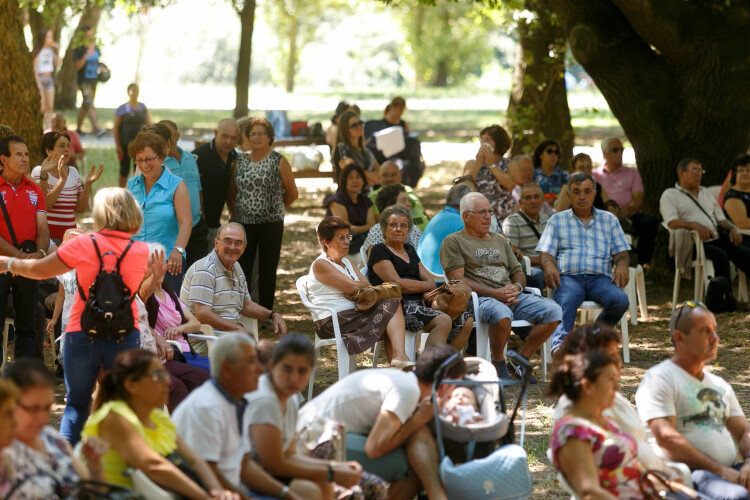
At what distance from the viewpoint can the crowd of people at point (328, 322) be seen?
3.87 meters

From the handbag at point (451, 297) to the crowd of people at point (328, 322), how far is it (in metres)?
0.06

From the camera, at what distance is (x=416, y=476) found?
4438 mm

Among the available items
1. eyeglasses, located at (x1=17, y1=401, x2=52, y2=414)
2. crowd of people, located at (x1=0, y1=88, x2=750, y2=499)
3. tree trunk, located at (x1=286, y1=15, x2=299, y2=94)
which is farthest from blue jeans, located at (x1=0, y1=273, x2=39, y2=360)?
tree trunk, located at (x1=286, y1=15, x2=299, y2=94)

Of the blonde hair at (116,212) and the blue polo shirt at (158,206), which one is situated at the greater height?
the blonde hair at (116,212)

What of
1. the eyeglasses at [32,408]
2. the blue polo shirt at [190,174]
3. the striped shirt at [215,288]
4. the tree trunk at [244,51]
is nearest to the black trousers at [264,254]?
the blue polo shirt at [190,174]

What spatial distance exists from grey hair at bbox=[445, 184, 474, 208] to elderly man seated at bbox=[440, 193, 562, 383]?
0.55 metres

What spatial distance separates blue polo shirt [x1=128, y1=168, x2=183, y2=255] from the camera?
6738 millimetres

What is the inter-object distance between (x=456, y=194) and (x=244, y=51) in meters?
10.8

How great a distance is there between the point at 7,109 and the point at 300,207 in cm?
606

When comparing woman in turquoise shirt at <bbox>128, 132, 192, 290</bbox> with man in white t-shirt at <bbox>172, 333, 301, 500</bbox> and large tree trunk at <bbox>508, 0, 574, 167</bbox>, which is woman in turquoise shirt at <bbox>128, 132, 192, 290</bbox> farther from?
large tree trunk at <bbox>508, 0, 574, 167</bbox>

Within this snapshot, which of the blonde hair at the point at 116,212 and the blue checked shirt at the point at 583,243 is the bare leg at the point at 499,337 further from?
the blonde hair at the point at 116,212

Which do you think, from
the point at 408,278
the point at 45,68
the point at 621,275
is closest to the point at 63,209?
the point at 408,278

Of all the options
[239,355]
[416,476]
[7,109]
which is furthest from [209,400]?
[7,109]

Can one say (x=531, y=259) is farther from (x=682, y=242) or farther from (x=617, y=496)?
(x=617, y=496)
